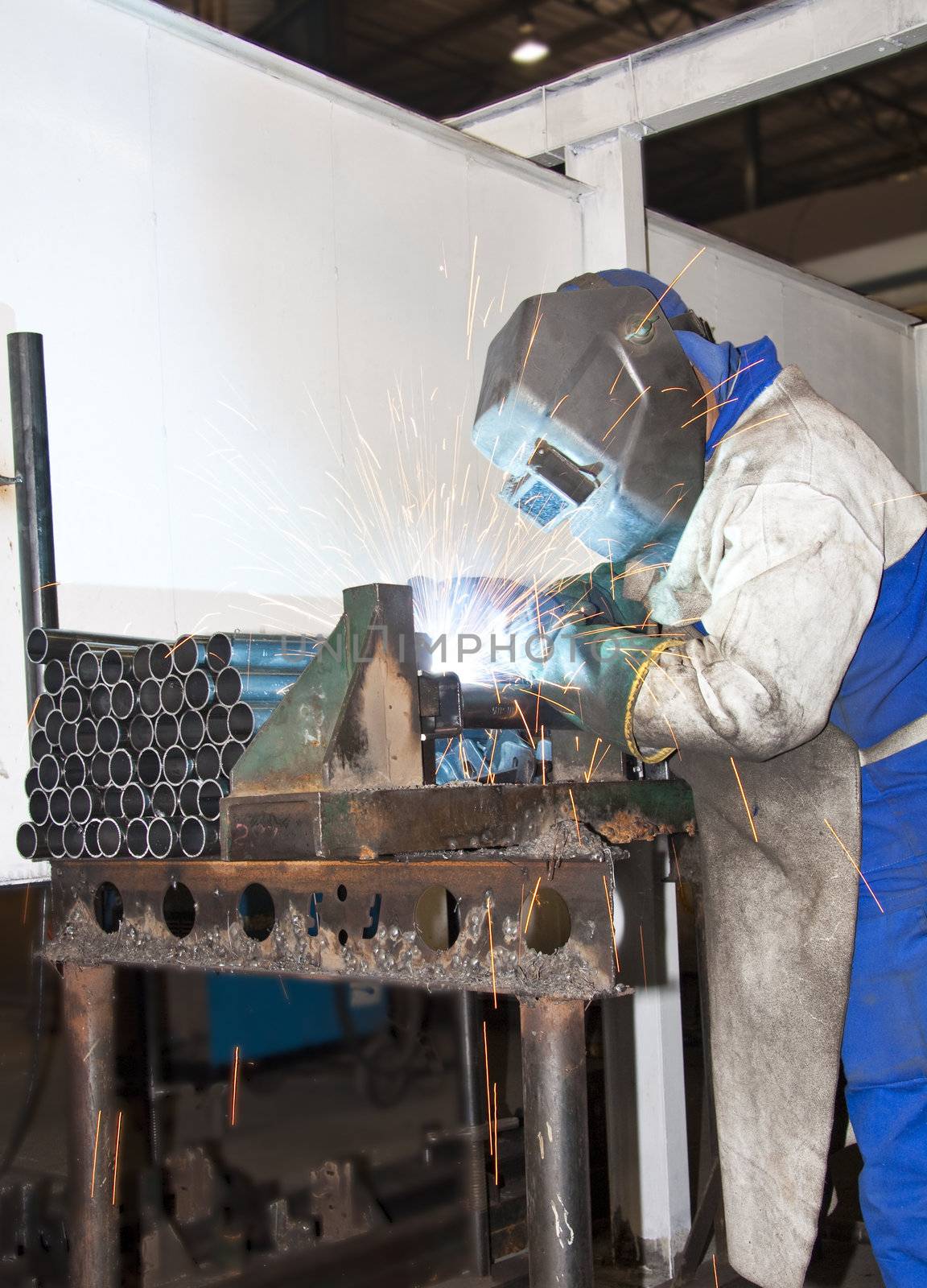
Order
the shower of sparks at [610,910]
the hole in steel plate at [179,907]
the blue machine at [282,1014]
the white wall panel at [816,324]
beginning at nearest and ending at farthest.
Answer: the shower of sparks at [610,910] → the hole in steel plate at [179,907] → the white wall panel at [816,324] → the blue machine at [282,1014]

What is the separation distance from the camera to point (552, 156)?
386 centimetres

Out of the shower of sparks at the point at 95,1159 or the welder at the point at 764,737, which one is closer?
the welder at the point at 764,737

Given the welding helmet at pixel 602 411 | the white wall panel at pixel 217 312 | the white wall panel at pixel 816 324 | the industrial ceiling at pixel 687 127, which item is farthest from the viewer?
the industrial ceiling at pixel 687 127

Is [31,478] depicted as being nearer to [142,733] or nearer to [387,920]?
[142,733]

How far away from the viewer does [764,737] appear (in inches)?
64.0

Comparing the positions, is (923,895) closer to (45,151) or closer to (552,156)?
(45,151)

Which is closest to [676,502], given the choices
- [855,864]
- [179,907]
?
[855,864]

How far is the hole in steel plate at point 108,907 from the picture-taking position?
6.52 feet

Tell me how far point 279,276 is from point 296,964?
1734 millimetres

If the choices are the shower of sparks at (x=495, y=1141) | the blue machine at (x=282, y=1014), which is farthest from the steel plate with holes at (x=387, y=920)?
the blue machine at (x=282, y=1014)

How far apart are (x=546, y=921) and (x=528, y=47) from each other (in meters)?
10.8

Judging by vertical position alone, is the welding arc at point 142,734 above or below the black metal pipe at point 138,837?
above

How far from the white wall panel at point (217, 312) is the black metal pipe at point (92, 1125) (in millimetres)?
404

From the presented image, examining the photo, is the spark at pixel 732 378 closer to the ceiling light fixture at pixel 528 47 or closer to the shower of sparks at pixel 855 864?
the shower of sparks at pixel 855 864
